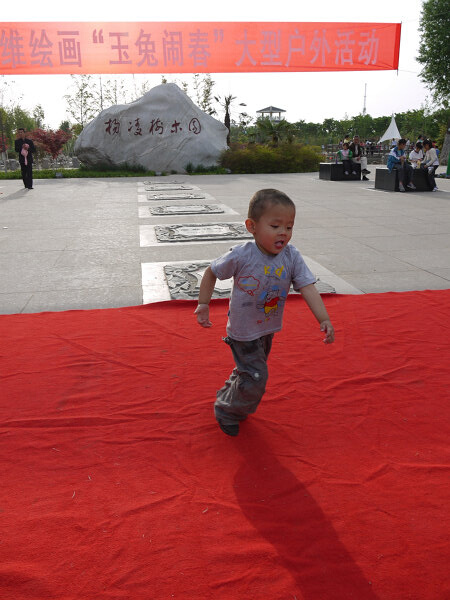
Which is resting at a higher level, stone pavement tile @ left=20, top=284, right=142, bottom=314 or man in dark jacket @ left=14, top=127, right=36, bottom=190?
man in dark jacket @ left=14, top=127, right=36, bottom=190

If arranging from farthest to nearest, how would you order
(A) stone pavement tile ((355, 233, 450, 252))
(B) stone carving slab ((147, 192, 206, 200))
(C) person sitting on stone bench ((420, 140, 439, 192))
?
(C) person sitting on stone bench ((420, 140, 439, 192)), (B) stone carving slab ((147, 192, 206, 200)), (A) stone pavement tile ((355, 233, 450, 252))

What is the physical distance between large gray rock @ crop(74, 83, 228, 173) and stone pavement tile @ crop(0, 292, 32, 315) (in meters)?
16.6

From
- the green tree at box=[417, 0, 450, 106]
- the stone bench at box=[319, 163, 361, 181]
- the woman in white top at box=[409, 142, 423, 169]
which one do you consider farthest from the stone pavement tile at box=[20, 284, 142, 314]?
the green tree at box=[417, 0, 450, 106]

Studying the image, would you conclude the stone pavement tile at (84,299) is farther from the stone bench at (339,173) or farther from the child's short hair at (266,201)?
the stone bench at (339,173)

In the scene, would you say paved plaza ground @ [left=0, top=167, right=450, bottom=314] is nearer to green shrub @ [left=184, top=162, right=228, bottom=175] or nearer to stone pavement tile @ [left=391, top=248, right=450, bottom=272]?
stone pavement tile @ [left=391, top=248, right=450, bottom=272]

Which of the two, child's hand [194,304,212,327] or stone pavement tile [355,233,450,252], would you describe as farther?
stone pavement tile [355,233,450,252]

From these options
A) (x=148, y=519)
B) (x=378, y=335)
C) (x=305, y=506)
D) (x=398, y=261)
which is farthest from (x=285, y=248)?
(x=398, y=261)

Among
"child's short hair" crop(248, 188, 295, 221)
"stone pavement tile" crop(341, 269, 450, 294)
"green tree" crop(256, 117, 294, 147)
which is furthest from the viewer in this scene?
"green tree" crop(256, 117, 294, 147)

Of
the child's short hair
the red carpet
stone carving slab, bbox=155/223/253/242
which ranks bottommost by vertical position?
the red carpet

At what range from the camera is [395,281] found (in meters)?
4.80

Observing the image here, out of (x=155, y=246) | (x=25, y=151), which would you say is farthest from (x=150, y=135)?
(x=155, y=246)

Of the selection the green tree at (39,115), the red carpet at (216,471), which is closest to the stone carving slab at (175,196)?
the red carpet at (216,471)

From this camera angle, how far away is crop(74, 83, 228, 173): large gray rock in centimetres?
1969

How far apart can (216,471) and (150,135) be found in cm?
1961
